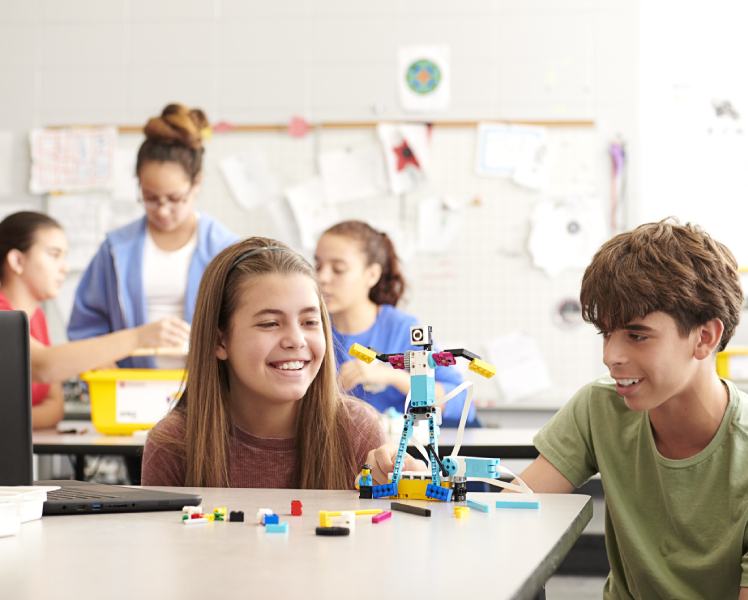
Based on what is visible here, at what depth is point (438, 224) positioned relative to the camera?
3.63 m

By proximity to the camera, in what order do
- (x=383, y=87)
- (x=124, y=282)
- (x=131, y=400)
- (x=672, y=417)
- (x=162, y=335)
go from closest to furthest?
(x=672, y=417), (x=131, y=400), (x=162, y=335), (x=124, y=282), (x=383, y=87)

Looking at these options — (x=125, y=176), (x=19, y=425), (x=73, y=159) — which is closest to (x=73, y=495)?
(x=19, y=425)

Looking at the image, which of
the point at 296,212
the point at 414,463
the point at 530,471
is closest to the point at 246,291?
the point at 414,463

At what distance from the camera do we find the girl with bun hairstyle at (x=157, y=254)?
284cm

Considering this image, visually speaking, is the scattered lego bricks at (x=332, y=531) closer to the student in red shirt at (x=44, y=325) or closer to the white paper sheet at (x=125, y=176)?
the student in red shirt at (x=44, y=325)

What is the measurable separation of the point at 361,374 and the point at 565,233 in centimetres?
166

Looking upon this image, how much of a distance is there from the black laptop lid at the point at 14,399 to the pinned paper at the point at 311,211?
2.81 metres

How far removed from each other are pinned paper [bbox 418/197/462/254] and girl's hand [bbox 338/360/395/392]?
1286 millimetres

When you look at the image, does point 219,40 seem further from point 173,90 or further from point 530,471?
point 530,471

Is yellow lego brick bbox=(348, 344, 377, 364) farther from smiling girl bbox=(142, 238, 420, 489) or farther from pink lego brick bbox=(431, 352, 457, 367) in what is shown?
smiling girl bbox=(142, 238, 420, 489)

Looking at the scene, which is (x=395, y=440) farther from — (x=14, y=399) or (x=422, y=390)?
(x=14, y=399)

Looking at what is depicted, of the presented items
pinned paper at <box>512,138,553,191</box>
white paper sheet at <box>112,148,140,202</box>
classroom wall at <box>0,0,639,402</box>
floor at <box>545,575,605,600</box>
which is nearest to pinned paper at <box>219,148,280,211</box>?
classroom wall at <box>0,0,639,402</box>

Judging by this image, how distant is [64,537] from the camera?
0.82m

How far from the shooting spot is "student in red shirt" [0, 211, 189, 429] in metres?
2.32
